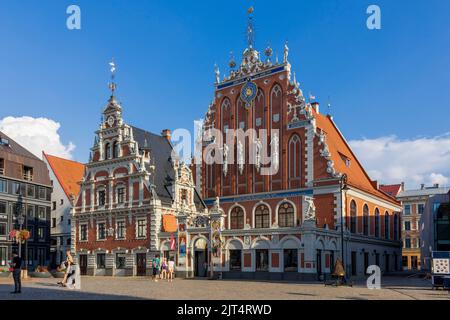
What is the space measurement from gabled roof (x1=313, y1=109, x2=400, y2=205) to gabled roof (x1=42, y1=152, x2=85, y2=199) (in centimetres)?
3556

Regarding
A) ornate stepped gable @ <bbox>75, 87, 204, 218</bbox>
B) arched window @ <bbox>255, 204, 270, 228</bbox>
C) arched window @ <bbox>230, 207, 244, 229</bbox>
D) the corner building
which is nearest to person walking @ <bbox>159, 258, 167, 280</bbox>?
the corner building

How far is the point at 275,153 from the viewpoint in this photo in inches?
1827

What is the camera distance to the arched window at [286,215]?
44.9 metres

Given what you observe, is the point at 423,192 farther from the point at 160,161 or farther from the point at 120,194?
the point at 120,194

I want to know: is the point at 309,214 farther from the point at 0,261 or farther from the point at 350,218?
the point at 0,261

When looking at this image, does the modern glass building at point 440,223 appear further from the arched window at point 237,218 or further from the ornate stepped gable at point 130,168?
the ornate stepped gable at point 130,168

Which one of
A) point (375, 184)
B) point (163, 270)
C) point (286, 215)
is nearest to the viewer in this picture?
point (163, 270)

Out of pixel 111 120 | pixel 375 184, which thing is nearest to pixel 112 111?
pixel 111 120

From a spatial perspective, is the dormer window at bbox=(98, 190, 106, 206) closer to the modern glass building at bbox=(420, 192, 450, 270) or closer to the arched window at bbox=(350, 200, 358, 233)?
the arched window at bbox=(350, 200, 358, 233)

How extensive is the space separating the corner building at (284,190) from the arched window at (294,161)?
0.09 meters

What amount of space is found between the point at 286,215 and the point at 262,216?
2.49 metres

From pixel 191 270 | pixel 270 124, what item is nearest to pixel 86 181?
pixel 191 270

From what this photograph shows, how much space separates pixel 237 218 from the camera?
4838 centimetres

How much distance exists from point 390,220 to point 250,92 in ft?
68.5
